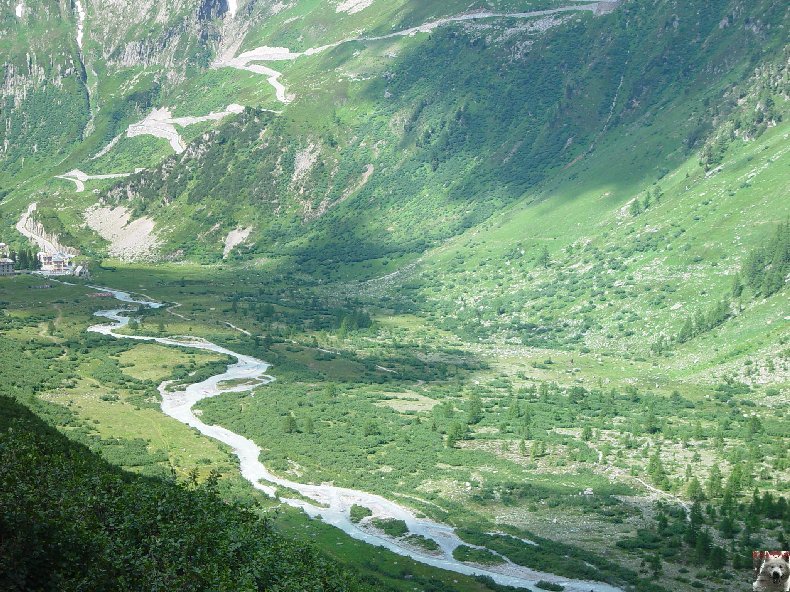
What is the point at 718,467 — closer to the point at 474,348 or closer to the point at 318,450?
the point at 318,450

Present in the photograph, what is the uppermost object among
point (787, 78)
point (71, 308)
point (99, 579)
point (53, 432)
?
point (787, 78)

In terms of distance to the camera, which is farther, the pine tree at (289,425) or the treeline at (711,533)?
the pine tree at (289,425)

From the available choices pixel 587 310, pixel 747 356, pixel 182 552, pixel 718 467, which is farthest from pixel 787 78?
pixel 182 552

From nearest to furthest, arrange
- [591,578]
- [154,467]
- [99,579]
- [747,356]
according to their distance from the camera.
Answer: [99,579] < [591,578] < [154,467] < [747,356]

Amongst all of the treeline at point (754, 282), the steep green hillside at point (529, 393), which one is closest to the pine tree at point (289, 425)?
the steep green hillside at point (529, 393)

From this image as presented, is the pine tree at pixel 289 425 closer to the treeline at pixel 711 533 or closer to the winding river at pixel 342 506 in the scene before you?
the winding river at pixel 342 506

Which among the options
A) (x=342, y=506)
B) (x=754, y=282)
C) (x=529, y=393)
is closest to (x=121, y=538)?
(x=342, y=506)

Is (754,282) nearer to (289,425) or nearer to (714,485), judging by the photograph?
(714,485)

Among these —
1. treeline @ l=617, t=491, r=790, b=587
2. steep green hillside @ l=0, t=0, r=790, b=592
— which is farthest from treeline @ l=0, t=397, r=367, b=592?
treeline @ l=617, t=491, r=790, b=587
